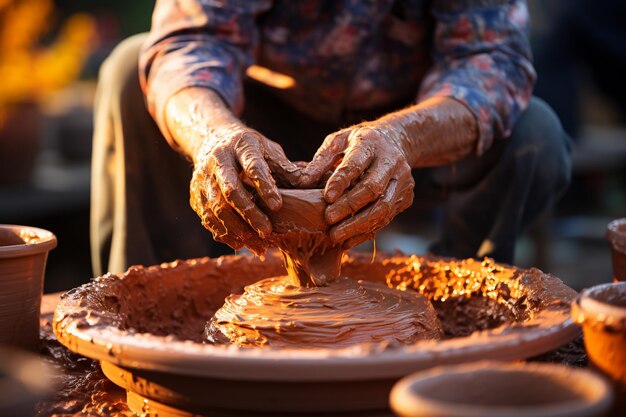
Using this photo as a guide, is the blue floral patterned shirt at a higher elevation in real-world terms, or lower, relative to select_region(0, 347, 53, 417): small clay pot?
higher

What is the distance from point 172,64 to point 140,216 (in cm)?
44

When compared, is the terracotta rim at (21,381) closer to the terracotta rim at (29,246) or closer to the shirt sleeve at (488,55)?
the terracotta rim at (29,246)

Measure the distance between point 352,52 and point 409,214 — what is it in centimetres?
293

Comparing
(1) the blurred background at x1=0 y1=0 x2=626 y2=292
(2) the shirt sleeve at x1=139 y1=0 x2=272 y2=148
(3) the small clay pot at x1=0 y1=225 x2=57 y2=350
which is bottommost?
(1) the blurred background at x1=0 y1=0 x2=626 y2=292

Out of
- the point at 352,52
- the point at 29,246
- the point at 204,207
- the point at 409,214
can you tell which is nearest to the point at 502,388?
the point at 204,207

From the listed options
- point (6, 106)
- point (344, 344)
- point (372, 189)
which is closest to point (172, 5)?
point (372, 189)

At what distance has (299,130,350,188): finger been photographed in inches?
58.1

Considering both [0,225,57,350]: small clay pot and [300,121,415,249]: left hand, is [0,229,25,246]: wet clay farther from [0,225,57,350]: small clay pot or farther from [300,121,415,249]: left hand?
[300,121,415,249]: left hand

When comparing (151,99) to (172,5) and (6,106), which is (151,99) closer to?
(172,5)

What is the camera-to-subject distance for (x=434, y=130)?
5.93 ft

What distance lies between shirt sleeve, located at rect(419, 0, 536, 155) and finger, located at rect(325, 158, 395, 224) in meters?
0.54

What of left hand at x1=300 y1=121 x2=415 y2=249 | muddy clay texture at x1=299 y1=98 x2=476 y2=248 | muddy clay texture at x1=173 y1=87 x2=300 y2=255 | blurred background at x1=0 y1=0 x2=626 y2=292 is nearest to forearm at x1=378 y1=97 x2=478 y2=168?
muddy clay texture at x1=299 y1=98 x2=476 y2=248

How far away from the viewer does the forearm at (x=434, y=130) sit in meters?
1.71

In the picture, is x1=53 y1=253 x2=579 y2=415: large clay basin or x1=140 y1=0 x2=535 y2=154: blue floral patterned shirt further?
x1=140 y1=0 x2=535 y2=154: blue floral patterned shirt
